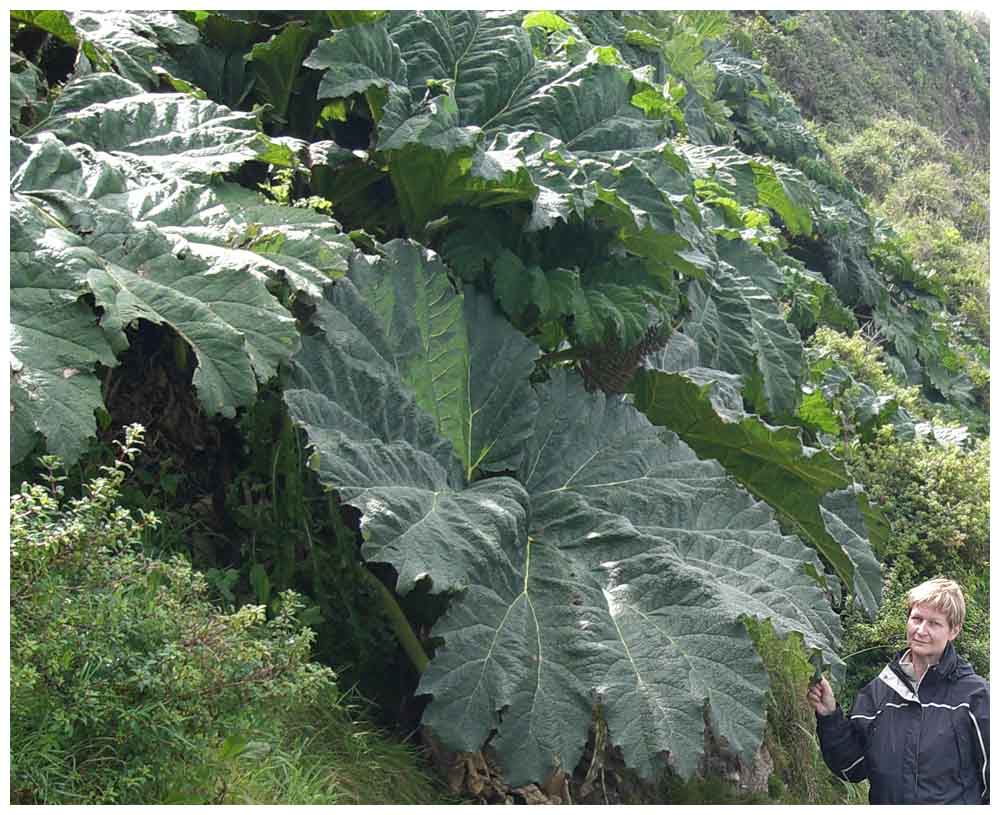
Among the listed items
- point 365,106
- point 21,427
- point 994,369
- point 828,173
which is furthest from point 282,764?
point 828,173

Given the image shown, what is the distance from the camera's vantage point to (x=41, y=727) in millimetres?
2094

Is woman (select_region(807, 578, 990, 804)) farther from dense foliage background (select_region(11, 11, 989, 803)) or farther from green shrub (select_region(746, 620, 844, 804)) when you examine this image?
green shrub (select_region(746, 620, 844, 804))

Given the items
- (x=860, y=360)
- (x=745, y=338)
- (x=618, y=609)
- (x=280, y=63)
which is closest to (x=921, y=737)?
(x=618, y=609)

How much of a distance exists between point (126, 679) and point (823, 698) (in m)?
1.83

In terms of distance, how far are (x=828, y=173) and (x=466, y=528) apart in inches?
320

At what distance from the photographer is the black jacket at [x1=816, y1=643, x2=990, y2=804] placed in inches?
111

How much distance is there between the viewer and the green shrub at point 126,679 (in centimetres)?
209

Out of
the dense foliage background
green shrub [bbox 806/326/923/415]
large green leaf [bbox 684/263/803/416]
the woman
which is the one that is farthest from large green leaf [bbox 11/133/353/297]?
green shrub [bbox 806/326/923/415]

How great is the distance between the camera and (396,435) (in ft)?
9.38

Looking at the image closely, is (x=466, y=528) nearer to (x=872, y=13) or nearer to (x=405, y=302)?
(x=405, y=302)

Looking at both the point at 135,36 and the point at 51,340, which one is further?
the point at 135,36

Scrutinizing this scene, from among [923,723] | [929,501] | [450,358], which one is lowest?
[929,501]

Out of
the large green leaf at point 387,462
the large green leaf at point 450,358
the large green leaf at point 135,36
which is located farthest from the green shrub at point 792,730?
the large green leaf at point 135,36

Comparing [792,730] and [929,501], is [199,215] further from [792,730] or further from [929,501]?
[929,501]
